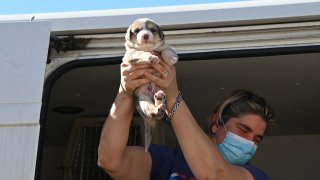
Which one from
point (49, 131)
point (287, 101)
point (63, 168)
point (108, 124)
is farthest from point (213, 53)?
point (49, 131)

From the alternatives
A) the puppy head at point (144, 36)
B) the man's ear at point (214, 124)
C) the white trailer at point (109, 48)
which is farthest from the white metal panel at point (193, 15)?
the man's ear at point (214, 124)

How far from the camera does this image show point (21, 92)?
2041mm

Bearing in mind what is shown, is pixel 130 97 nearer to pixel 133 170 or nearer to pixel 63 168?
pixel 133 170

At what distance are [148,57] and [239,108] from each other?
0.60 metres

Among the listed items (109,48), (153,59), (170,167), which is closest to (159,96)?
(153,59)

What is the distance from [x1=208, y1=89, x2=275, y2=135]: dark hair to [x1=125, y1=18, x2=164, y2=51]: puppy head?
512mm

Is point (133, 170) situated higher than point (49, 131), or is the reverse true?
point (49, 131)

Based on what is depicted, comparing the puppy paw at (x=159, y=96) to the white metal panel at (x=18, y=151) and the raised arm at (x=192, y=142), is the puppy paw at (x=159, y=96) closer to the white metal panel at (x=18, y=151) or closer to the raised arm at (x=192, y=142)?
the raised arm at (x=192, y=142)

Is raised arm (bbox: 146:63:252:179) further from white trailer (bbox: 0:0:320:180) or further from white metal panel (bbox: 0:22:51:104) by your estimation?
white metal panel (bbox: 0:22:51:104)

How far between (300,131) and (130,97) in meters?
2.56

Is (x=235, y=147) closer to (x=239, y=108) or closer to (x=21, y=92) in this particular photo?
(x=239, y=108)

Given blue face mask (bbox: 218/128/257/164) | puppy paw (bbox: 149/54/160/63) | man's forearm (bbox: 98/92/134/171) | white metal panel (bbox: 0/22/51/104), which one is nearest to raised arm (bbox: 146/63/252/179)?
puppy paw (bbox: 149/54/160/63)

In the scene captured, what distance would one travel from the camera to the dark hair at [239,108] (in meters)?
2.19

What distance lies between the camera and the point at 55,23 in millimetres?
2215
